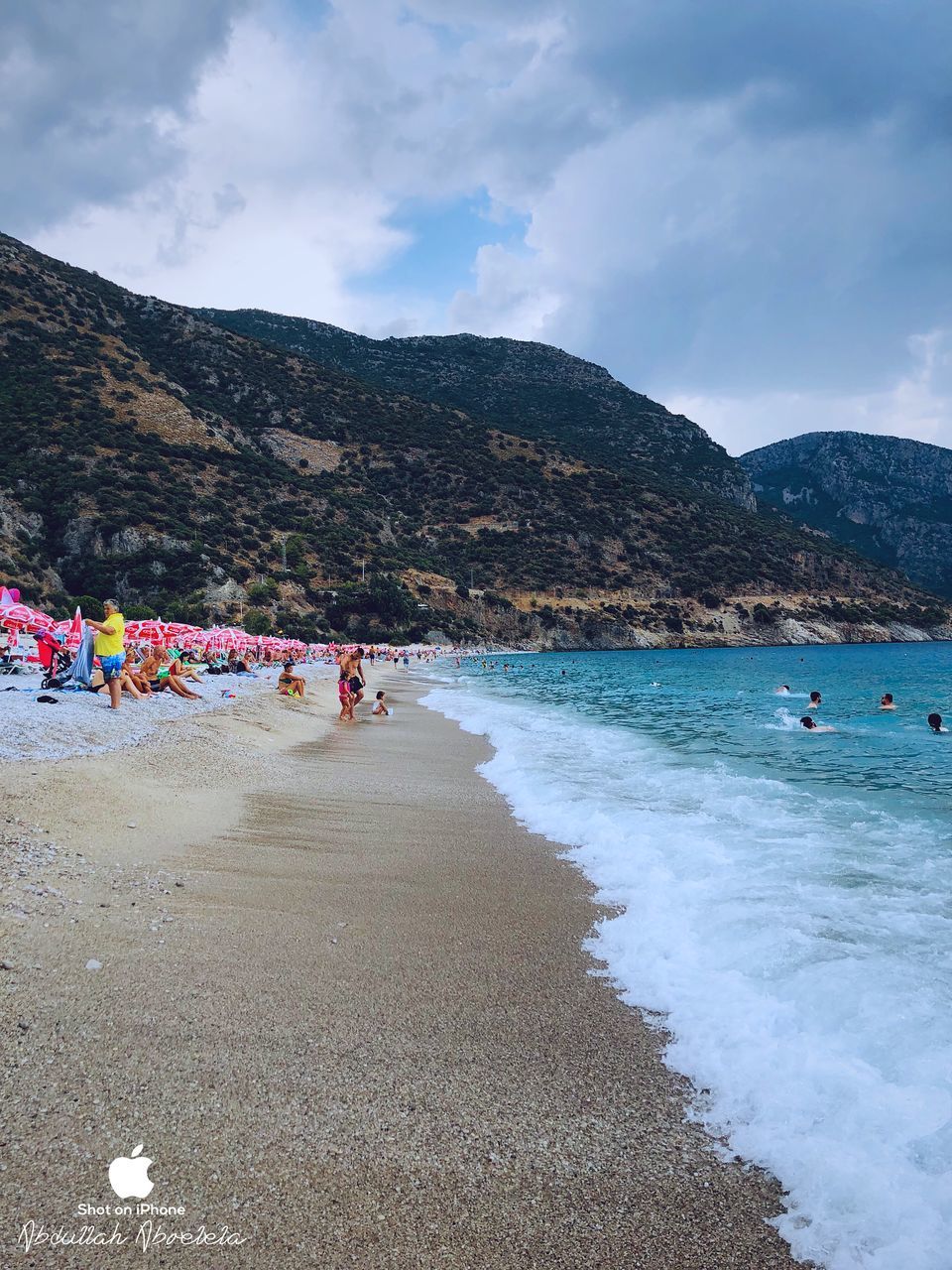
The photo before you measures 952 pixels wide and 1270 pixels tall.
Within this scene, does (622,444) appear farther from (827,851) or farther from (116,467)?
(827,851)

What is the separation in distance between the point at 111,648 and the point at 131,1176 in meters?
12.8

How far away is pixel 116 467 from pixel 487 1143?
68828mm

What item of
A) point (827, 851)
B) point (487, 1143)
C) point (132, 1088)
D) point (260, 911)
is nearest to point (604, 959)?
point (487, 1143)

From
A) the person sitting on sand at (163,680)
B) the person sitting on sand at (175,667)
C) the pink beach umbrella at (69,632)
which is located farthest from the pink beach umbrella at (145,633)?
the person sitting on sand at (163,680)

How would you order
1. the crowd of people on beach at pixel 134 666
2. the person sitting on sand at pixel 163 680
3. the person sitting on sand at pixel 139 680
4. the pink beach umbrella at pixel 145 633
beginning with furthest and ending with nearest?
1. the pink beach umbrella at pixel 145 633
2. the person sitting on sand at pixel 163 680
3. the person sitting on sand at pixel 139 680
4. the crowd of people on beach at pixel 134 666

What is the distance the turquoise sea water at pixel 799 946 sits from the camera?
2670 mm

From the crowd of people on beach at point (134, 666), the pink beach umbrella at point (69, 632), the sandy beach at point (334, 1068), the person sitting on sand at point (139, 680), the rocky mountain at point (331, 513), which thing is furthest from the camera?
the rocky mountain at point (331, 513)

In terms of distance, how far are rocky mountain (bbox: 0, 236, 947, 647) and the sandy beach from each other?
48.8m

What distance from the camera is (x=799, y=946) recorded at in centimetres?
472

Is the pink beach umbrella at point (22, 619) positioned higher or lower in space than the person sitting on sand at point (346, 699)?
higher

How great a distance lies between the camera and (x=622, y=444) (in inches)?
4818

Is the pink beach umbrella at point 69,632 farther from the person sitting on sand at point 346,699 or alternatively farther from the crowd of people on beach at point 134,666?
the person sitting on sand at point 346,699

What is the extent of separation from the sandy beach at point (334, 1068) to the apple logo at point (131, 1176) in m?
0.04

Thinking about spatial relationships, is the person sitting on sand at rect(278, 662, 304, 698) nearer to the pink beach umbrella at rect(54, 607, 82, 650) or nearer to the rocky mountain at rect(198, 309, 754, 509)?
the pink beach umbrella at rect(54, 607, 82, 650)
